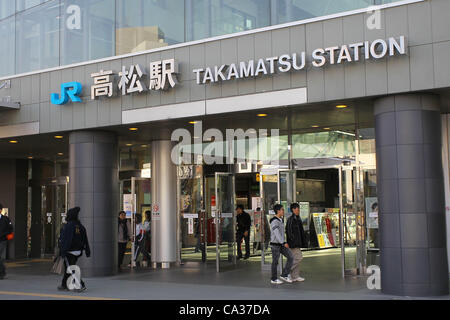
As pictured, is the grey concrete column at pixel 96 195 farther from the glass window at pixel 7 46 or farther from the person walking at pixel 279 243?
the person walking at pixel 279 243

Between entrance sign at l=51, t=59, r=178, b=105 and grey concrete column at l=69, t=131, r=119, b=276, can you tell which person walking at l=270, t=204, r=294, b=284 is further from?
grey concrete column at l=69, t=131, r=119, b=276

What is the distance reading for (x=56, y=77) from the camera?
1430cm

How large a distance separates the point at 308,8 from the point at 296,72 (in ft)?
4.25

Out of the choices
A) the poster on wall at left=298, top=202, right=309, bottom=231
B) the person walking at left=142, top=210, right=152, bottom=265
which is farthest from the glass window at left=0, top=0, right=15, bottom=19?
the poster on wall at left=298, top=202, right=309, bottom=231

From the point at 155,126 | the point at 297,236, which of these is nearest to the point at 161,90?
the point at 155,126

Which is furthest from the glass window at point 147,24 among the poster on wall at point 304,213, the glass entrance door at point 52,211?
the poster on wall at point 304,213

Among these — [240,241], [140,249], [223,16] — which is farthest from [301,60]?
[240,241]

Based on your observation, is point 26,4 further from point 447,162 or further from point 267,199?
point 447,162

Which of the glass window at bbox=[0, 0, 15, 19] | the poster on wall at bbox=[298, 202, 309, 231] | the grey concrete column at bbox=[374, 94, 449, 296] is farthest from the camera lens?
the poster on wall at bbox=[298, 202, 309, 231]

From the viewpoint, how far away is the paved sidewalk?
33.9 feet

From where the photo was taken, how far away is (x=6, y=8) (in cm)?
1605

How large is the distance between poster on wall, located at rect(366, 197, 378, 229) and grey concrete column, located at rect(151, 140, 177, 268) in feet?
18.6

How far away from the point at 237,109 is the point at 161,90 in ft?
6.55
